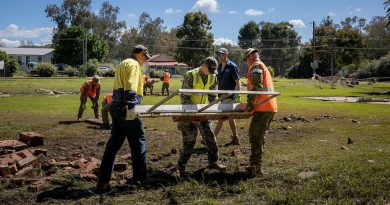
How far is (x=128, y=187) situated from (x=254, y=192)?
5.77 feet

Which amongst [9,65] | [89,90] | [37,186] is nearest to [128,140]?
[37,186]

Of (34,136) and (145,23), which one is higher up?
(145,23)

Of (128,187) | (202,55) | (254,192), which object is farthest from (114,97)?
(202,55)

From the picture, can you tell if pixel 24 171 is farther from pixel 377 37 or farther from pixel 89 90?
pixel 377 37

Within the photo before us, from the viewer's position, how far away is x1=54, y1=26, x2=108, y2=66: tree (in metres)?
72.2

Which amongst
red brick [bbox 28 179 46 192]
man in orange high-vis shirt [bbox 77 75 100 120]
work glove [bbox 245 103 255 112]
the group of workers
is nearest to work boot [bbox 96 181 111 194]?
the group of workers

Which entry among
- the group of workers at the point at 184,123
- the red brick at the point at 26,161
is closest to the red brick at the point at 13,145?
the red brick at the point at 26,161

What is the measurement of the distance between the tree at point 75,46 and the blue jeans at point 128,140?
223 feet

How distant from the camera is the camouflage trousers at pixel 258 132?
6973mm

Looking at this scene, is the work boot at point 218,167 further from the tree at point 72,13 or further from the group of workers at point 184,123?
the tree at point 72,13

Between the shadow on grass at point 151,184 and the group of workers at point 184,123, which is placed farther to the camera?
the group of workers at point 184,123

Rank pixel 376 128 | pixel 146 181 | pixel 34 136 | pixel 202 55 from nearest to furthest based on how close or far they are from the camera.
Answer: pixel 146 181 < pixel 34 136 < pixel 376 128 < pixel 202 55

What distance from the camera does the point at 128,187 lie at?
250 inches

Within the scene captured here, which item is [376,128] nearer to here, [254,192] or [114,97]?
[254,192]
